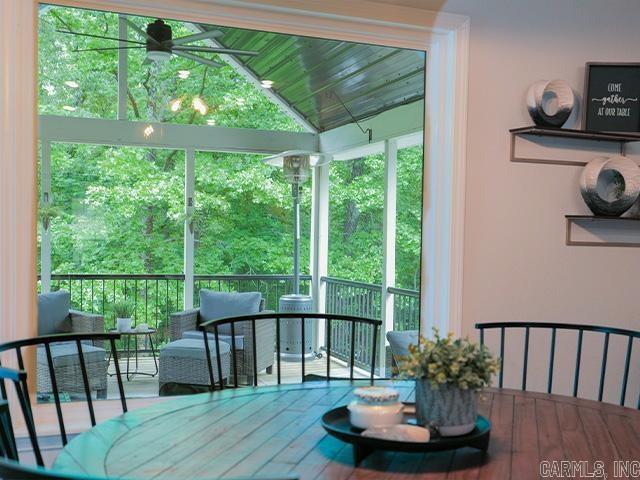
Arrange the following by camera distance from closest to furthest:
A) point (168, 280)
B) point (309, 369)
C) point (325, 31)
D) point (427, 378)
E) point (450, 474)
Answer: point (450, 474)
point (427, 378)
point (325, 31)
point (168, 280)
point (309, 369)

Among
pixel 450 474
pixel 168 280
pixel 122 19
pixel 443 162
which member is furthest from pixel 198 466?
pixel 168 280

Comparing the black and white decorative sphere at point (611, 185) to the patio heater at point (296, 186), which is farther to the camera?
the patio heater at point (296, 186)

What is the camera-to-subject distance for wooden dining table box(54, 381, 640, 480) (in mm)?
1468

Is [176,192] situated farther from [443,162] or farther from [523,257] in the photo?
[523,257]

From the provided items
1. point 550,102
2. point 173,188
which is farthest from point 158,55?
point 550,102

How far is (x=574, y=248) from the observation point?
11.3ft

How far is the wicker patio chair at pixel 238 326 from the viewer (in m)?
4.56

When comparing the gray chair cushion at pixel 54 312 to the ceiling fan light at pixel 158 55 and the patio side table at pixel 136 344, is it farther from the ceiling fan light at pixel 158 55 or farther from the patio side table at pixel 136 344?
the ceiling fan light at pixel 158 55

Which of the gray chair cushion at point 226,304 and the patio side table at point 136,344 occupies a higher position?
the gray chair cushion at point 226,304

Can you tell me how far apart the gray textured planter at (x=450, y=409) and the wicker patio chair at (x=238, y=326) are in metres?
3.08

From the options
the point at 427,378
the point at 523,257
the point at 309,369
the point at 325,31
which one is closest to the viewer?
the point at 427,378

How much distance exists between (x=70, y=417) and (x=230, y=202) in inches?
82.7

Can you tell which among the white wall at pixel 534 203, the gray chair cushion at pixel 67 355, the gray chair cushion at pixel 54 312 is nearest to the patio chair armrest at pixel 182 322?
the gray chair cushion at pixel 67 355

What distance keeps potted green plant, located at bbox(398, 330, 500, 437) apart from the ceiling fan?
257cm
